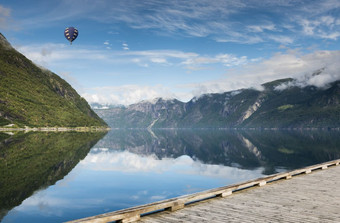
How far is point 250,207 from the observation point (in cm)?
1484

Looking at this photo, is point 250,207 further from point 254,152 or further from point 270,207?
point 254,152

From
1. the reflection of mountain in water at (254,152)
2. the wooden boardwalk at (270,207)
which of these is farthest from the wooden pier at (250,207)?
the reflection of mountain in water at (254,152)

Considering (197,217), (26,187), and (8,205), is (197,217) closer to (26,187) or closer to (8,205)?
(8,205)

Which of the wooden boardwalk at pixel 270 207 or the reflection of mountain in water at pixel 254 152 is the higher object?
the wooden boardwalk at pixel 270 207

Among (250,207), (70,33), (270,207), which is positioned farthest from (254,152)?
(70,33)

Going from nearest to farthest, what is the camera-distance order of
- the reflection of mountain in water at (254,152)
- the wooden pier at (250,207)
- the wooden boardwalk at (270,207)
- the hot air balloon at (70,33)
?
the wooden pier at (250,207)
the wooden boardwalk at (270,207)
the reflection of mountain in water at (254,152)
the hot air balloon at (70,33)

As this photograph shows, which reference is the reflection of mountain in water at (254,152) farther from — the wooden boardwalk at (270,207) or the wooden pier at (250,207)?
the wooden boardwalk at (270,207)

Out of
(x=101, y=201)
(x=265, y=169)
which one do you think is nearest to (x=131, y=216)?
(x=101, y=201)

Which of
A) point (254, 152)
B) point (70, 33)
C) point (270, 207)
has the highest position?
point (70, 33)

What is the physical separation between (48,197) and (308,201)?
67.1 feet

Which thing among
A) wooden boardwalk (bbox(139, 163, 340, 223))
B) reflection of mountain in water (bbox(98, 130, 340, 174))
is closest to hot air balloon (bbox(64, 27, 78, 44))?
reflection of mountain in water (bbox(98, 130, 340, 174))

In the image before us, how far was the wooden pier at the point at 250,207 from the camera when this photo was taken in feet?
41.4

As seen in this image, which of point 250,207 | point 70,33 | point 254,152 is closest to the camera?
point 250,207

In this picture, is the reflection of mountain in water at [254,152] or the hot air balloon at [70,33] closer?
the reflection of mountain in water at [254,152]
